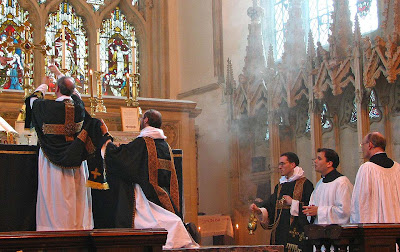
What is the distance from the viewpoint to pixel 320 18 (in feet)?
40.8

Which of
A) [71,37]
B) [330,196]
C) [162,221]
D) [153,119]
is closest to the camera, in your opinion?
[162,221]

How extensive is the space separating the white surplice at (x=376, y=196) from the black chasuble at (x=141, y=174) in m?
1.78

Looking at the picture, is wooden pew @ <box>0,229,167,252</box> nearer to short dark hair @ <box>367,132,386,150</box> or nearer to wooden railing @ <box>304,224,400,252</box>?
wooden railing @ <box>304,224,400,252</box>

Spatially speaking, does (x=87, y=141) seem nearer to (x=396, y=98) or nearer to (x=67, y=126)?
(x=67, y=126)

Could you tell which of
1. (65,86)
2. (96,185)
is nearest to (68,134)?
(65,86)

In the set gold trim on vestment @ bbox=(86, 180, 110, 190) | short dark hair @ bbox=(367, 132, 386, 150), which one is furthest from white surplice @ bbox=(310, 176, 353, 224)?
gold trim on vestment @ bbox=(86, 180, 110, 190)

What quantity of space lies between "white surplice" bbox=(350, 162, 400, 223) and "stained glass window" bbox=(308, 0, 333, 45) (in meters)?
6.06

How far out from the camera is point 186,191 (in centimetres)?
980

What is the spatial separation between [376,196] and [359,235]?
1.25m

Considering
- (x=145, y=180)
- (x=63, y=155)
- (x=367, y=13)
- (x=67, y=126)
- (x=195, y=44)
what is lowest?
(x=145, y=180)

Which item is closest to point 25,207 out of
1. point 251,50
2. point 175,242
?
point 175,242

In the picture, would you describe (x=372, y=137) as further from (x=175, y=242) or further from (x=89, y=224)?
(x=89, y=224)

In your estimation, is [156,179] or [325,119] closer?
[156,179]

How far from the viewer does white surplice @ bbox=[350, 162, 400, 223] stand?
639 cm
